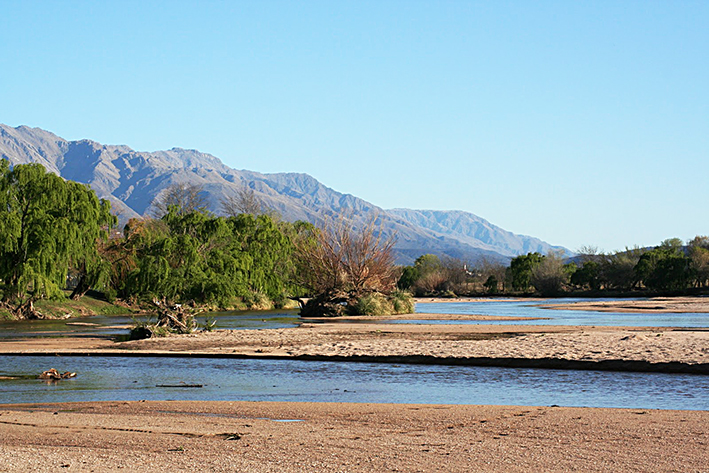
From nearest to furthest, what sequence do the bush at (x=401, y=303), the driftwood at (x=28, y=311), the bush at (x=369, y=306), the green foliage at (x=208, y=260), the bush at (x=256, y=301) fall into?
the green foliage at (x=208, y=260) → the driftwood at (x=28, y=311) → the bush at (x=369, y=306) → the bush at (x=401, y=303) → the bush at (x=256, y=301)

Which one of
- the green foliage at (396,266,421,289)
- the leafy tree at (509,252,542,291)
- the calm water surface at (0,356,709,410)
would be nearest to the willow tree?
the calm water surface at (0,356,709,410)

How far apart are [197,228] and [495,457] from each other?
55.0m

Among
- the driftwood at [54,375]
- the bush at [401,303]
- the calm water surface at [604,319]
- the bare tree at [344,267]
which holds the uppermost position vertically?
the bare tree at [344,267]

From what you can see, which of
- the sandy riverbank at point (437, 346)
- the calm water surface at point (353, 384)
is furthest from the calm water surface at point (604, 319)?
the calm water surface at point (353, 384)

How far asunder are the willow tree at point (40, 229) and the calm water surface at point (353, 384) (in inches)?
968

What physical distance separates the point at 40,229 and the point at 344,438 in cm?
4013

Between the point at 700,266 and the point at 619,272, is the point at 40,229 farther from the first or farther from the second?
the point at 619,272

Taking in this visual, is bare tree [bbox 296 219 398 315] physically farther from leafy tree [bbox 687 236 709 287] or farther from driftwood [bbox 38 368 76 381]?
leafy tree [bbox 687 236 709 287]

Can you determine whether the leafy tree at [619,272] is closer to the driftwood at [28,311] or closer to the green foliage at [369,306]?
the green foliage at [369,306]

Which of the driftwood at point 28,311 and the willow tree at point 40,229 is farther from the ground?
the willow tree at point 40,229

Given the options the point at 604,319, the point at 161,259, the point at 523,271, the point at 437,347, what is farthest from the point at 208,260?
the point at 523,271

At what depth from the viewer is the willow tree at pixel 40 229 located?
4538cm

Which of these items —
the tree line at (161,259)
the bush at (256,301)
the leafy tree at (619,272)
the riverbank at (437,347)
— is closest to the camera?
the riverbank at (437,347)

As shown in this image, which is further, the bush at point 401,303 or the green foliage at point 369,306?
the bush at point 401,303
